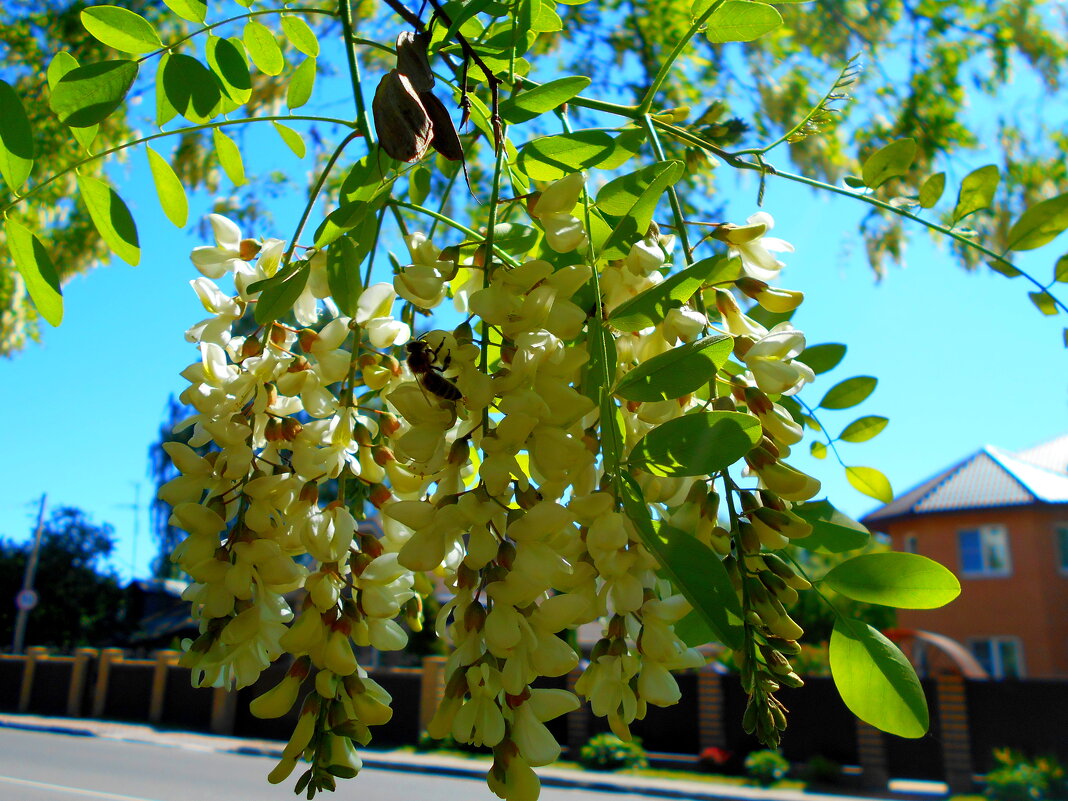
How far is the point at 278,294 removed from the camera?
1.80 feet

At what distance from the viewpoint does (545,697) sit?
0.48m

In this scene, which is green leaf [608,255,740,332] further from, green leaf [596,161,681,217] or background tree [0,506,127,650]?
background tree [0,506,127,650]

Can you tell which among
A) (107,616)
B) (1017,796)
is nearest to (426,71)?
(1017,796)

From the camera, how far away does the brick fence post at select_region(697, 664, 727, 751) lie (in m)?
9.23

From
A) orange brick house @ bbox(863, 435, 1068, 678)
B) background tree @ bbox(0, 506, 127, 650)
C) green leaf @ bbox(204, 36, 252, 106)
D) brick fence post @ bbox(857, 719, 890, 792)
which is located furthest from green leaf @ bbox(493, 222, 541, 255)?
background tree @ bbox(0, 506, 127, 650)

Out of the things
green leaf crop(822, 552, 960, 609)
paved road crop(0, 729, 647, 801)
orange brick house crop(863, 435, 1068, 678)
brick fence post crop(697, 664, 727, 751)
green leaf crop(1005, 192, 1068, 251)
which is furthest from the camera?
orange brick house crop(863, 435, 1068, 678)

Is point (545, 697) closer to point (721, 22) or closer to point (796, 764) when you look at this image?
point (721, 22)

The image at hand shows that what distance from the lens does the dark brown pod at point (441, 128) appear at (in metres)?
0.54

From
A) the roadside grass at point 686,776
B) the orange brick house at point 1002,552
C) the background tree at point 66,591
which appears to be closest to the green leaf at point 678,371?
the roadside grass at point 686,776

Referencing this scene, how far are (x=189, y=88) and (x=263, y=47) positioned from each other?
13cm

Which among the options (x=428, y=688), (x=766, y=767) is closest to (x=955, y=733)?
(x=766, y=767)

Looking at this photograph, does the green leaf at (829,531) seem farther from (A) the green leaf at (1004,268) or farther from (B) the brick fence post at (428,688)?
(B) the brick fence post at (428,688)

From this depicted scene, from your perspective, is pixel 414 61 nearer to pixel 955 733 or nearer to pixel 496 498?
pixel 496 498

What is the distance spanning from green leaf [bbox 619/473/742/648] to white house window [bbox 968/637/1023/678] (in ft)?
48.0
